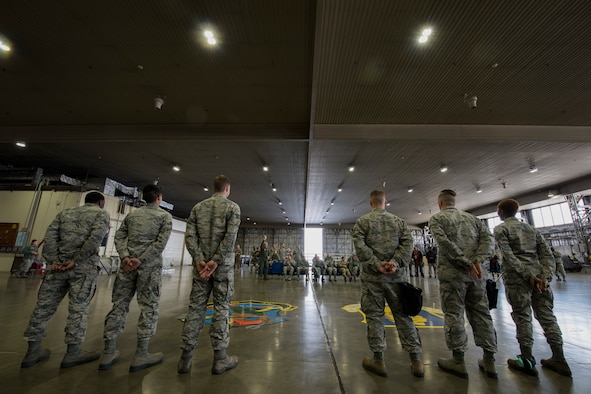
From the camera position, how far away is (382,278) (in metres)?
2.28

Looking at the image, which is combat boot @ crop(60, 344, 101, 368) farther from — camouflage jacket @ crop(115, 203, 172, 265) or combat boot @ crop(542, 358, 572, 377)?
combat boot @ crop(542, 358, 572, 377)

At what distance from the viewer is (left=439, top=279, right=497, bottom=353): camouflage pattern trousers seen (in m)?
2.15

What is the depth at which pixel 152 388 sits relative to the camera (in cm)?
181

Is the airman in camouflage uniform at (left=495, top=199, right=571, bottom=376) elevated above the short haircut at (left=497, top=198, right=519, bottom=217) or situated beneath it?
situated beneath

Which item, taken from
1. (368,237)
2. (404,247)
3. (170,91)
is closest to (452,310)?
(404,247)

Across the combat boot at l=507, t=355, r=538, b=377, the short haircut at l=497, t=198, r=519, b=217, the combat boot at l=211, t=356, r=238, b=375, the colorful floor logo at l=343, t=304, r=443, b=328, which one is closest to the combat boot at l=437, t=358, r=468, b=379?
the combat boot at l=507, t=355, r=538, b=377

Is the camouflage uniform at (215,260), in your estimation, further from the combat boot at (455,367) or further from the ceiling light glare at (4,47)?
the ceiling light glare at (4,47)

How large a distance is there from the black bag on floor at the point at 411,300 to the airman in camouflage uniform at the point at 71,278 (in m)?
2.86

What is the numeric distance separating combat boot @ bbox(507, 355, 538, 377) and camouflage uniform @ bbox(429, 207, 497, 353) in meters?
0.34

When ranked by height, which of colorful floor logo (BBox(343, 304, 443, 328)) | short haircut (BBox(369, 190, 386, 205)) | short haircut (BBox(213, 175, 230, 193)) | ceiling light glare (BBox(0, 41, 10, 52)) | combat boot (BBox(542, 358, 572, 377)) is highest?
ceiling light glare (BBox(0, 41, 10, 52))

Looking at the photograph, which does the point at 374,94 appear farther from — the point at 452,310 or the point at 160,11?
the point at 452,310

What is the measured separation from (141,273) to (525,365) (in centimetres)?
348

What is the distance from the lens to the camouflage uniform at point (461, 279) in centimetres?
217

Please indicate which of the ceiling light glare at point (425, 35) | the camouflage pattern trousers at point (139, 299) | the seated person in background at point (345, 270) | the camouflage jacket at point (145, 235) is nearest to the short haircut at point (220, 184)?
the camouflage jacket at point (145, 235)
